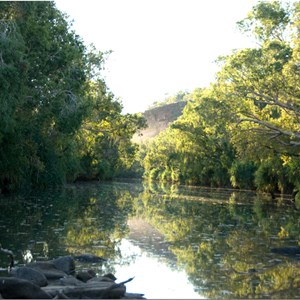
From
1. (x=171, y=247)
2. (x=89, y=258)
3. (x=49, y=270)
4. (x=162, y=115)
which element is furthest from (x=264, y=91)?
(x=162, y=115)

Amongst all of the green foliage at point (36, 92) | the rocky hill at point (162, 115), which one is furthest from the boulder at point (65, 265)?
the rocky hill at point (162, 115)

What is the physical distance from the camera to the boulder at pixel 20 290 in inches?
298

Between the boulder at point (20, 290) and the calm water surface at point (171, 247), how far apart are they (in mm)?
1943

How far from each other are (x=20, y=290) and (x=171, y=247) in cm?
730

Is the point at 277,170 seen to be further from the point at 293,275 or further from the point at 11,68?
the point at 293,275

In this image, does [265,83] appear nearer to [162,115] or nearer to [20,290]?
[20,290]

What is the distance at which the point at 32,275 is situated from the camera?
8.51m

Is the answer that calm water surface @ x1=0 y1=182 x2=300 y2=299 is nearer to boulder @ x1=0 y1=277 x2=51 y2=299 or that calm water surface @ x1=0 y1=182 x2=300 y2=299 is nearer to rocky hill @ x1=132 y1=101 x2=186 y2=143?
boulder @ x1=0 y1=277 x2=51 y2=299

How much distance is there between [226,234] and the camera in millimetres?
17938

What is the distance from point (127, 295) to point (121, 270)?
2.64 meters

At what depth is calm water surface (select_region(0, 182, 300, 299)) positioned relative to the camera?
994 centimetres

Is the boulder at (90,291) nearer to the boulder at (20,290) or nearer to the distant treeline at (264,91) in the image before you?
the boulder at (20,290)

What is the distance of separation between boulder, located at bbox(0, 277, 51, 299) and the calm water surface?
1.94 meters

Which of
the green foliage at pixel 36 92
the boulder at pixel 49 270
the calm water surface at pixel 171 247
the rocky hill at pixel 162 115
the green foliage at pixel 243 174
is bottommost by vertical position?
the calm water surface at pixel 171 247
